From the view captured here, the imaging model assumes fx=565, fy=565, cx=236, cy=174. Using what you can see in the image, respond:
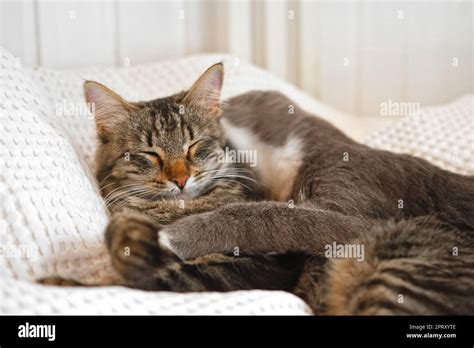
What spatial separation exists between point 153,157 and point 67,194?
0.94 ft

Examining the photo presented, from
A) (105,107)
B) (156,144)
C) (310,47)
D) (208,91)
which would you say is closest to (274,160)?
(208,91)

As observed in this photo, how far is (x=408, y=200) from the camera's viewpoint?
1.37m

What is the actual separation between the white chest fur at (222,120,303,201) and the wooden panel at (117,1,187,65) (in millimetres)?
807

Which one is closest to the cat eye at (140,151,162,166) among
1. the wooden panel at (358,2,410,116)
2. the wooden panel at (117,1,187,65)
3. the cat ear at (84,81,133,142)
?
the cat ear at (84,81,133,142)

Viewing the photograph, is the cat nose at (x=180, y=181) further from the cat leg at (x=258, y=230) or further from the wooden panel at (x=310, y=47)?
the wooden panel at (x=310, y=47)

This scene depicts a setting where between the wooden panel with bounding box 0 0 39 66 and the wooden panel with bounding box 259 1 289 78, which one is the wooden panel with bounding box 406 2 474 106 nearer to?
the wooden panel with bounding box 259 1 289 78

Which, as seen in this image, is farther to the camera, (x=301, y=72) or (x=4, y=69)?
(x=301, y=72)

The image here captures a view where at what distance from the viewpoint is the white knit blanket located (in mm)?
881

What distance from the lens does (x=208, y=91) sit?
1.52 metres

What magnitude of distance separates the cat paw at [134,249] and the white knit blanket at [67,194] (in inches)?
1.9
